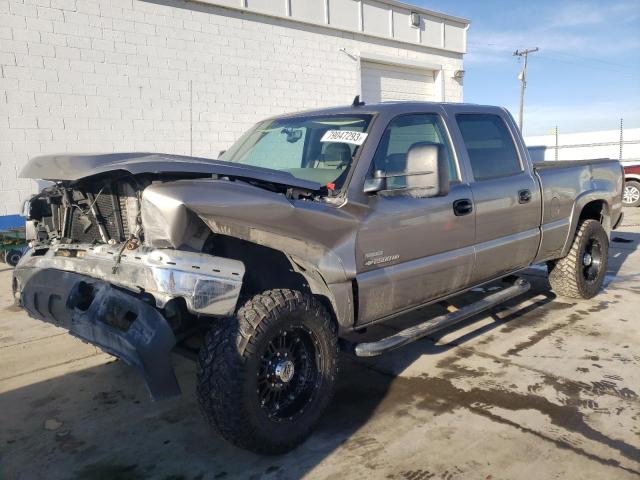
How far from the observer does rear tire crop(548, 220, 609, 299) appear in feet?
17.7

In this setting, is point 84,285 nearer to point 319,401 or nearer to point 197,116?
point 319,401

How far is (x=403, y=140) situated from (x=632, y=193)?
14.7 m

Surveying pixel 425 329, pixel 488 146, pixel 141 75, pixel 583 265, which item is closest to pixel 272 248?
pixel 425 329

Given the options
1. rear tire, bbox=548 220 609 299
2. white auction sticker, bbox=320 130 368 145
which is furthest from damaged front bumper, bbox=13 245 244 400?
rear tire, bbox=548 220 609 299

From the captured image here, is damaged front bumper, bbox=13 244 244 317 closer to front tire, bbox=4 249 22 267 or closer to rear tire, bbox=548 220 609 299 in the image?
front tire, bbox=4 249 22 267

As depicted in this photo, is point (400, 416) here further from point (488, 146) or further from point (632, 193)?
point (632, 193)

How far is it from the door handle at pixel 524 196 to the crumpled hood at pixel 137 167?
223 centimetres

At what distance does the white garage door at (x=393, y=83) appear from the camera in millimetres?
12667

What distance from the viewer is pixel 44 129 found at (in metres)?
7.79

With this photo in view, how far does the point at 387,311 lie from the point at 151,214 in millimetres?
1645

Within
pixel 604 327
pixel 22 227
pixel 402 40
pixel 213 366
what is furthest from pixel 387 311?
pixel 402 40

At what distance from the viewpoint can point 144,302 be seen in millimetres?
2555

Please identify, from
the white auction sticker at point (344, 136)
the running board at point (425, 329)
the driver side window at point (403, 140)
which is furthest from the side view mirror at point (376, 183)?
the running board at point (425, 329)

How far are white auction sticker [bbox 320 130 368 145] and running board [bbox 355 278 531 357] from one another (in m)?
1.26
